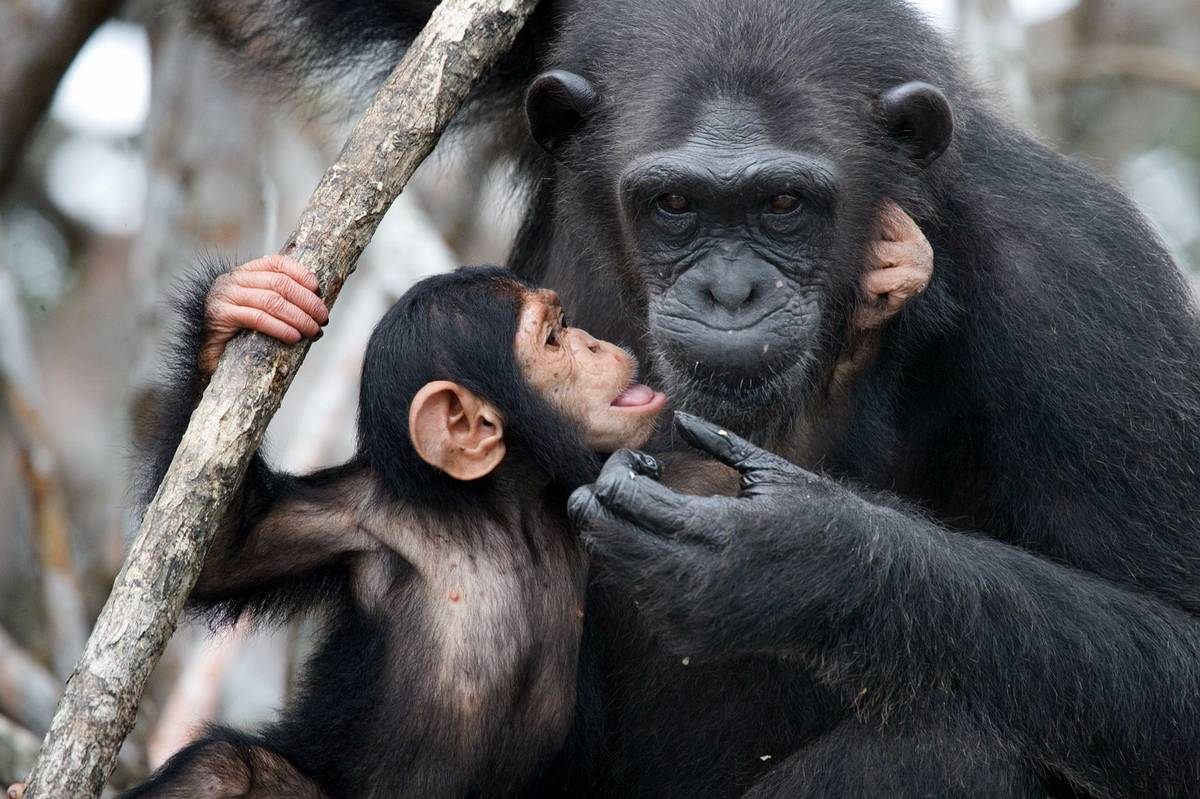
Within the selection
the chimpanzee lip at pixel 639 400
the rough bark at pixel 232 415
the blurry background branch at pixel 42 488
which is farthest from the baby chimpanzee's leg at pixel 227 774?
the blurry background branch at pixel 42 488

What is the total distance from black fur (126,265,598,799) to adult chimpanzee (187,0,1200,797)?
557 mm

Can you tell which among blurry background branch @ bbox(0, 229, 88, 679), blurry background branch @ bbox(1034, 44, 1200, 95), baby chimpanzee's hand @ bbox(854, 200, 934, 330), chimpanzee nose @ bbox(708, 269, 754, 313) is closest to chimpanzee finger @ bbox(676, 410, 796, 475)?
chimpanzee nose @ bbox(708, 269, 754, 313)

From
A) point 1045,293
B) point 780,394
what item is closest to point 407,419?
point 780,394

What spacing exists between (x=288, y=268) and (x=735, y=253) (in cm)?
166

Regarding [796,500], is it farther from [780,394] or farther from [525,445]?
[525,445]

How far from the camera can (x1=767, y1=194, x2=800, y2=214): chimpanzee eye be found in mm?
A: 5953

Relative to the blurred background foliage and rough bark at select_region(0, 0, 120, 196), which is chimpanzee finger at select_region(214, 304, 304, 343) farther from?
rough bark at select_region(0, 0, 120, 196)

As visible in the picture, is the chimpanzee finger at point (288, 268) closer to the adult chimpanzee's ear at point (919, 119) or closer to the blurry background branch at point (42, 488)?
the adult chimpanzee's ear at point (919, 119)

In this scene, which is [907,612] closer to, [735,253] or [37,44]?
[735,253]

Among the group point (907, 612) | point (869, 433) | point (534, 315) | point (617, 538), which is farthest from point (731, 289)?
point (907, 612)

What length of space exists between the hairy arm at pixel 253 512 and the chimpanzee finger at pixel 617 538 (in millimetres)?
1032

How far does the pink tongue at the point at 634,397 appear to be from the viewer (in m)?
6.08

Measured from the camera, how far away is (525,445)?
19.6ft

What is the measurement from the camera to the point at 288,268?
538 cm
